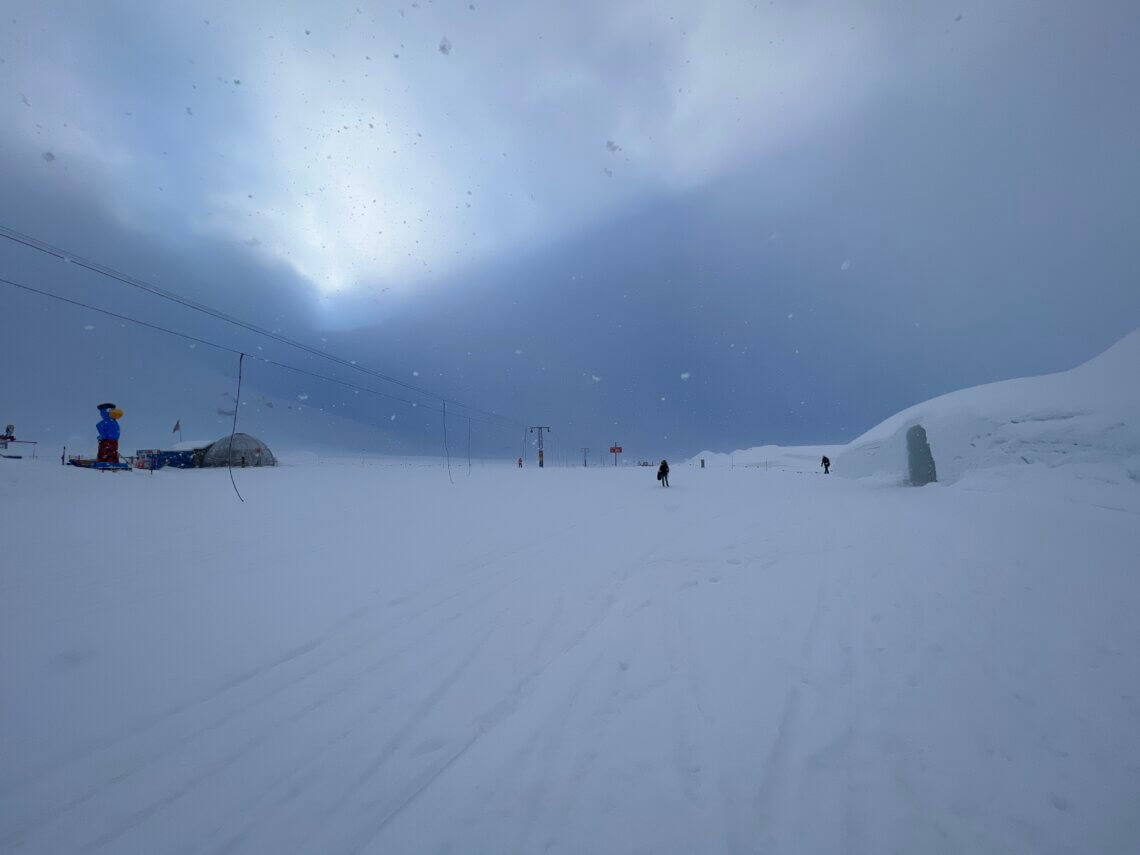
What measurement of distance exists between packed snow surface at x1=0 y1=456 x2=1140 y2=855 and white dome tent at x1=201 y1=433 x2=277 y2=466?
34.4 m

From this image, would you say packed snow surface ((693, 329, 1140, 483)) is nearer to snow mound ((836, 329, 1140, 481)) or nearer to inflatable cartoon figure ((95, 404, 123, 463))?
snow mound ((836, 329, 1140, 481))

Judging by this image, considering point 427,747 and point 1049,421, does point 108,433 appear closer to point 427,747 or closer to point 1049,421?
point 427,747

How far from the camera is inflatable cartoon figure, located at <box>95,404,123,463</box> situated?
2058 centimetres

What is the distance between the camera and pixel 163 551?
820cm

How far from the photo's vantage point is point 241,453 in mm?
37844

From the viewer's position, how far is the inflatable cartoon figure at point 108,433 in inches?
810

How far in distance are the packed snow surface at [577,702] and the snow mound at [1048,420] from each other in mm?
7158

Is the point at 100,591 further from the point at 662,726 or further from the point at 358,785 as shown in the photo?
the point at 662,726

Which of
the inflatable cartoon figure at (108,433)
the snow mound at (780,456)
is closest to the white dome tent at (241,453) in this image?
the inflatable cartoon figure at (108,433)

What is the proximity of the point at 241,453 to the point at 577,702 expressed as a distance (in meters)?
45.1

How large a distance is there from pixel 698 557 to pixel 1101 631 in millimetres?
4633

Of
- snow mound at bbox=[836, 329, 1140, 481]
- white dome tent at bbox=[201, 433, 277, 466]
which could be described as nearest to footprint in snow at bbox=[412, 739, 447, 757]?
snow mound at bbox=[836, 329, 1140, 481]

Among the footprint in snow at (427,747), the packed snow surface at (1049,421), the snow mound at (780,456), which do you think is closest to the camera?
the footprint in snow at (427,747)

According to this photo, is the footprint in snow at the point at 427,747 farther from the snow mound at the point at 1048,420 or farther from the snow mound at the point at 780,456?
the snow mound at the point at 780,456
